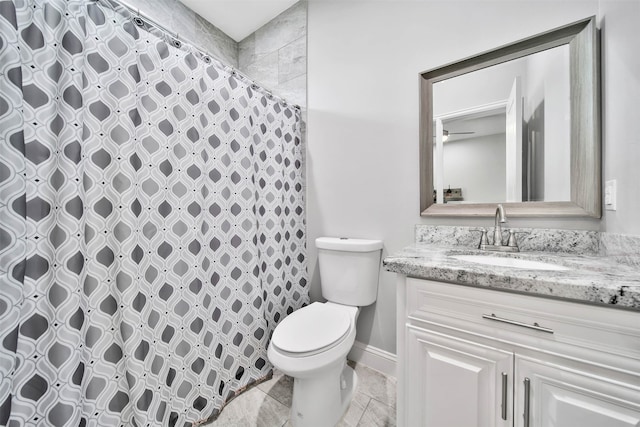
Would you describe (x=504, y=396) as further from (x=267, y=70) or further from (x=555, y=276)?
(x=267, y=70)

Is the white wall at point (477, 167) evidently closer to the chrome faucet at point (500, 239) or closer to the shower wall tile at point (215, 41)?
the chrome faucet at point (500, 239)

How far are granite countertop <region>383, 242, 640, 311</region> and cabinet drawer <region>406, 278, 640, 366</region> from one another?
0.03 m

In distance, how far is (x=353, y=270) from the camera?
1439 mm

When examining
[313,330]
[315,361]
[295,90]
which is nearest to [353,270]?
[313,330]

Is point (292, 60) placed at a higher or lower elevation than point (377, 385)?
higher

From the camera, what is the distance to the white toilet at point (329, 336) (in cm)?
101

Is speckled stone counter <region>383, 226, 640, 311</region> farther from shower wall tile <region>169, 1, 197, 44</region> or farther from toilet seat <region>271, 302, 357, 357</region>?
shower wall tile <region>169, 1, 197, 44</region>

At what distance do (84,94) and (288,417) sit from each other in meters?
1.66

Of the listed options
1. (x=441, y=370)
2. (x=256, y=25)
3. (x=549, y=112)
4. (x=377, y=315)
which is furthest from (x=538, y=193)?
(x=256, y=25)

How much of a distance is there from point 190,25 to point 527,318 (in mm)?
2744

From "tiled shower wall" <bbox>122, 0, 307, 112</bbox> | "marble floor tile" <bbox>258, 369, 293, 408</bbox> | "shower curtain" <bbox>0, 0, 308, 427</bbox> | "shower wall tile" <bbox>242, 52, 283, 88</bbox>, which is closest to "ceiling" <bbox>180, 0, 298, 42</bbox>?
"tiled shower wall" <bbox>122, 0, 307, 112</bbox>

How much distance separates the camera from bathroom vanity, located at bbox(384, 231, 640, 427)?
1.85ft

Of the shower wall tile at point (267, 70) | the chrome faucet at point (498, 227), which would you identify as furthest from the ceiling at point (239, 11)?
the chrome faucet at point (498, 227)

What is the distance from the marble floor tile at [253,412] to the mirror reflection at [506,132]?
141cm
